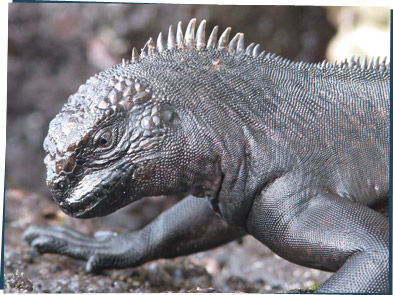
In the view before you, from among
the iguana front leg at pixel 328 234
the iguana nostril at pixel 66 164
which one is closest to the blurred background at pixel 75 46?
the iguana nostril at pixel 66 164

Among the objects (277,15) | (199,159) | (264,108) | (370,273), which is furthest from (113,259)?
(277,15)

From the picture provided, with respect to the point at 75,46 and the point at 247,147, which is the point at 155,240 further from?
the point at 75,46

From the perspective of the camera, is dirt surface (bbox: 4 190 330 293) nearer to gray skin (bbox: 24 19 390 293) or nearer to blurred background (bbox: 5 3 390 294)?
gray skin (bbox: 24 19 390 293)

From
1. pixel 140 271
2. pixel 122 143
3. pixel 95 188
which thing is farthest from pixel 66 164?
pixel 140 271

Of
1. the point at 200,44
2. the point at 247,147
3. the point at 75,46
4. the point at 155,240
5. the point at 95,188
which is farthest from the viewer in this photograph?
the point at 75,46

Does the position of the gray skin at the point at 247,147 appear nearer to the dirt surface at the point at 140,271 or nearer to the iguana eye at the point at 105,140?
the iguana eye at the point at 105,140

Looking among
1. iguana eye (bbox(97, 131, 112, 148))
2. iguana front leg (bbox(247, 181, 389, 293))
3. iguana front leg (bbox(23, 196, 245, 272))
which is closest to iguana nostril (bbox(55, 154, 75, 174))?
iguana eye (bbox(97, 131, 112, 148))

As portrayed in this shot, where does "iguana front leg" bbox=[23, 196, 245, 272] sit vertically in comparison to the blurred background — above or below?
below
